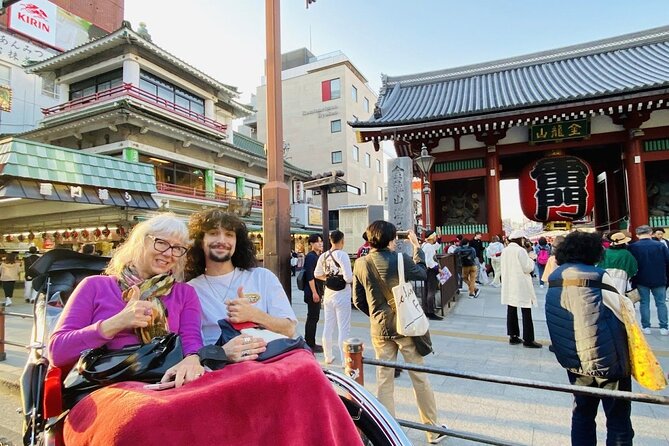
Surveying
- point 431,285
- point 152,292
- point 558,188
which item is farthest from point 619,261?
point 152,292

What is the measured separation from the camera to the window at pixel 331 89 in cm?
3088

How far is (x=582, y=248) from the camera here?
2475mm

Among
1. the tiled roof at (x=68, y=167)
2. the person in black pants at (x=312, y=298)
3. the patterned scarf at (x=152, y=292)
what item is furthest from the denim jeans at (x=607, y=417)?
the tiled roof at (x=68, y=167)

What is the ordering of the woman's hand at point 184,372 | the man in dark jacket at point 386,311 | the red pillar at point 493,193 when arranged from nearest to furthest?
the woman's hand at point 184,372, the man in dark jacket at point 386,311, the red pillar at point 493,193

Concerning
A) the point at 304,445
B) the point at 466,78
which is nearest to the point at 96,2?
the point at 466,78

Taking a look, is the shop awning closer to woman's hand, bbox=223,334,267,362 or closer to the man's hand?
the man's hand

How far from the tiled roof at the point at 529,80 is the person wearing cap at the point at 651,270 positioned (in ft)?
16.4

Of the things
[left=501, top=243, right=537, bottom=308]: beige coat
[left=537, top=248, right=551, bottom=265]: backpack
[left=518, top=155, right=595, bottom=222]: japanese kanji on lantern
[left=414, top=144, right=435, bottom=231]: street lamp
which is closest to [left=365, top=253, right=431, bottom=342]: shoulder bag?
[left=501, top=243, right=537, bottom=308]: beige coat

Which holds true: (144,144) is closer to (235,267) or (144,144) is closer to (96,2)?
(235,267)

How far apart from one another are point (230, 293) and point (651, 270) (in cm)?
692

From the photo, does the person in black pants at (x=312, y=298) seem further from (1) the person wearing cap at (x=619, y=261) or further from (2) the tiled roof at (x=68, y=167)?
(2) the tiled roof at (x=68, y=167)

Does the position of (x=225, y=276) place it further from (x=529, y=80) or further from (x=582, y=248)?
(x=529, y=80)

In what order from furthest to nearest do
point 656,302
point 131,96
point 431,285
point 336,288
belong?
1. point 131,96
2. point 431,285
3. point 656,302
4. point 336,288

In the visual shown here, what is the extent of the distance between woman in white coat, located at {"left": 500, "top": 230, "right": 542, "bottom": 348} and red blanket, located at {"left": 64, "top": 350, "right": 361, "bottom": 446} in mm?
4707
